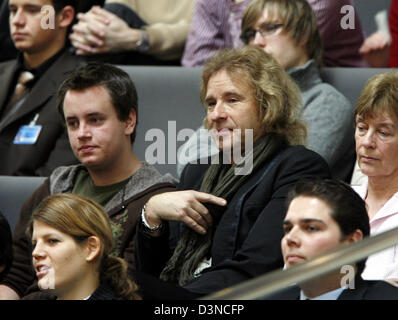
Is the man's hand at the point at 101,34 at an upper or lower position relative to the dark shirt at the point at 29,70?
upper

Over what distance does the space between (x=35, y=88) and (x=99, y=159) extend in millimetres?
446

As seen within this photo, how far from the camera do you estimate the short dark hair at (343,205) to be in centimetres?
102

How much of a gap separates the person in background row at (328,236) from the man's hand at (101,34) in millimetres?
893

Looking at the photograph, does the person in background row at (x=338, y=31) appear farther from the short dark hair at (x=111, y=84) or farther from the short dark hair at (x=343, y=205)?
the short dark hair at (x=343, y=205)

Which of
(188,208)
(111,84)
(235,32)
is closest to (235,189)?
(188,208)

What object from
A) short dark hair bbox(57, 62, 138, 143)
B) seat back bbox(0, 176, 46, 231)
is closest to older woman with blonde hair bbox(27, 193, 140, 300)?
short dark hair bbox(57, 62, 138, 143)

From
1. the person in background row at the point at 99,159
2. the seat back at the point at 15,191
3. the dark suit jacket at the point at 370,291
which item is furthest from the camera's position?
the seat back at the point at 15,191

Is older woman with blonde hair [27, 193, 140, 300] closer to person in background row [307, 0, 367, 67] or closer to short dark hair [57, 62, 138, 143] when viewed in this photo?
short dark hair [57, 62, 138, 143]

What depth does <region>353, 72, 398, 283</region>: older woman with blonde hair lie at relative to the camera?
120 centimetres

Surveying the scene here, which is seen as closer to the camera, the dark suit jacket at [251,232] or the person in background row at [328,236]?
the person in background row at [328,236]

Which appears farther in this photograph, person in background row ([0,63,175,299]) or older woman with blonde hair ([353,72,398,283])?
person in background row ([0,63,175,299])

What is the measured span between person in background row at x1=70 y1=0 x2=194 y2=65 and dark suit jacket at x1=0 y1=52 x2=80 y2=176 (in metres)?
0.07

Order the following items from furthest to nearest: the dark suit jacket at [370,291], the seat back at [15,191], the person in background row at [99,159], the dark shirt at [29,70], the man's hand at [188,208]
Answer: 1. the dark shirt at [29,70]
2. the seat back at [15,191]
3. the person in background row at [99,159]
4. the man's hand at [188,208]
5. the dark suit jacket at [370,291]

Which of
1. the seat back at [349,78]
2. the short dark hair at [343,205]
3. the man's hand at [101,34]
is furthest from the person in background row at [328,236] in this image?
the man's hand at [101,34]
